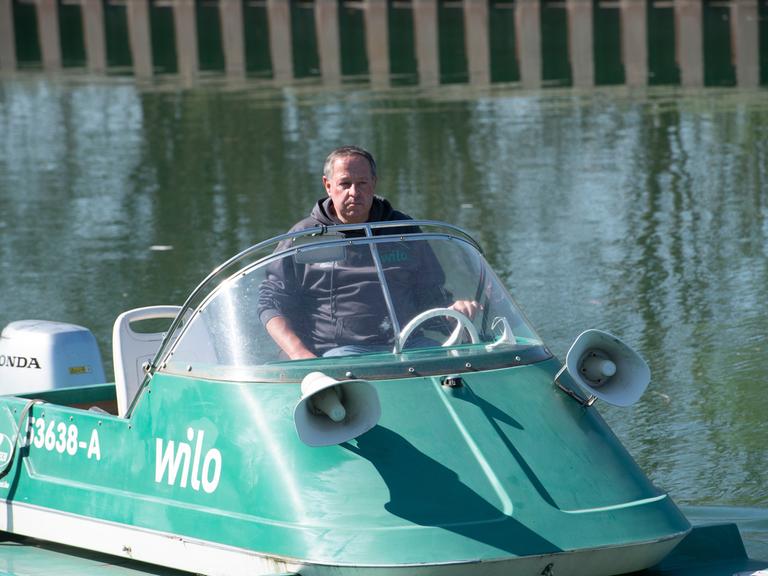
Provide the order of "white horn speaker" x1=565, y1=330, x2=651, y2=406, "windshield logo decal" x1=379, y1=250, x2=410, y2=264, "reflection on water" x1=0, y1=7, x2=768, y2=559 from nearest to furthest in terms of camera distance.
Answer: "white horn speaker" x1=565, y1=330, x2=651, y2=406 < "windshield logo decal" x1=379, y1=250, x2=410, y2=264 < "reflection on water" x1=0, y1=7, x2=768, y2=559

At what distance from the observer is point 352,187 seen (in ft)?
20.1

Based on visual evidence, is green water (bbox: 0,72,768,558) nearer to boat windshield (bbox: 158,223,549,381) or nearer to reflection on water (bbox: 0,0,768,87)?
boat windshield (bbox: 158,223,549,381)

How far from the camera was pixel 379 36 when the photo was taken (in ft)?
97.6

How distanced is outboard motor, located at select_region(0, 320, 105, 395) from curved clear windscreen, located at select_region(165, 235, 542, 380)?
70.7 inches

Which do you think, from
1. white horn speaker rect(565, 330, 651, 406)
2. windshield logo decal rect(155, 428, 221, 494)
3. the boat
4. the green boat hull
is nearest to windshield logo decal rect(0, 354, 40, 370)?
the boat

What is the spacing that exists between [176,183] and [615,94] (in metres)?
7.83

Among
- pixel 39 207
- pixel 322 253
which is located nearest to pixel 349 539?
pixel 322 253

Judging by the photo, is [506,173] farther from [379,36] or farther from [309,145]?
[379,36]

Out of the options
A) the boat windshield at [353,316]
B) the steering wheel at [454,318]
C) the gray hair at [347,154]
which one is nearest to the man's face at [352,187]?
the gray hair at [347,154]

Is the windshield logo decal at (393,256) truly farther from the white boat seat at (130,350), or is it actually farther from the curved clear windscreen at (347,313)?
the white boat seat at (130,350)

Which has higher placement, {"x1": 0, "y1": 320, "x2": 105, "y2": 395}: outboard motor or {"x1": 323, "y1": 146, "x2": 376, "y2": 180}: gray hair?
{"x1": 323, "y1": 146, "x2": 376, "y2": 180}: gray hair

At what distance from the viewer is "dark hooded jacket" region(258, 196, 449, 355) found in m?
5.47

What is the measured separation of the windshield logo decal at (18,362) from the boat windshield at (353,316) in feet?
5.72

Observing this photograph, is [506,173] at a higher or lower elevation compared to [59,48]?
lower
